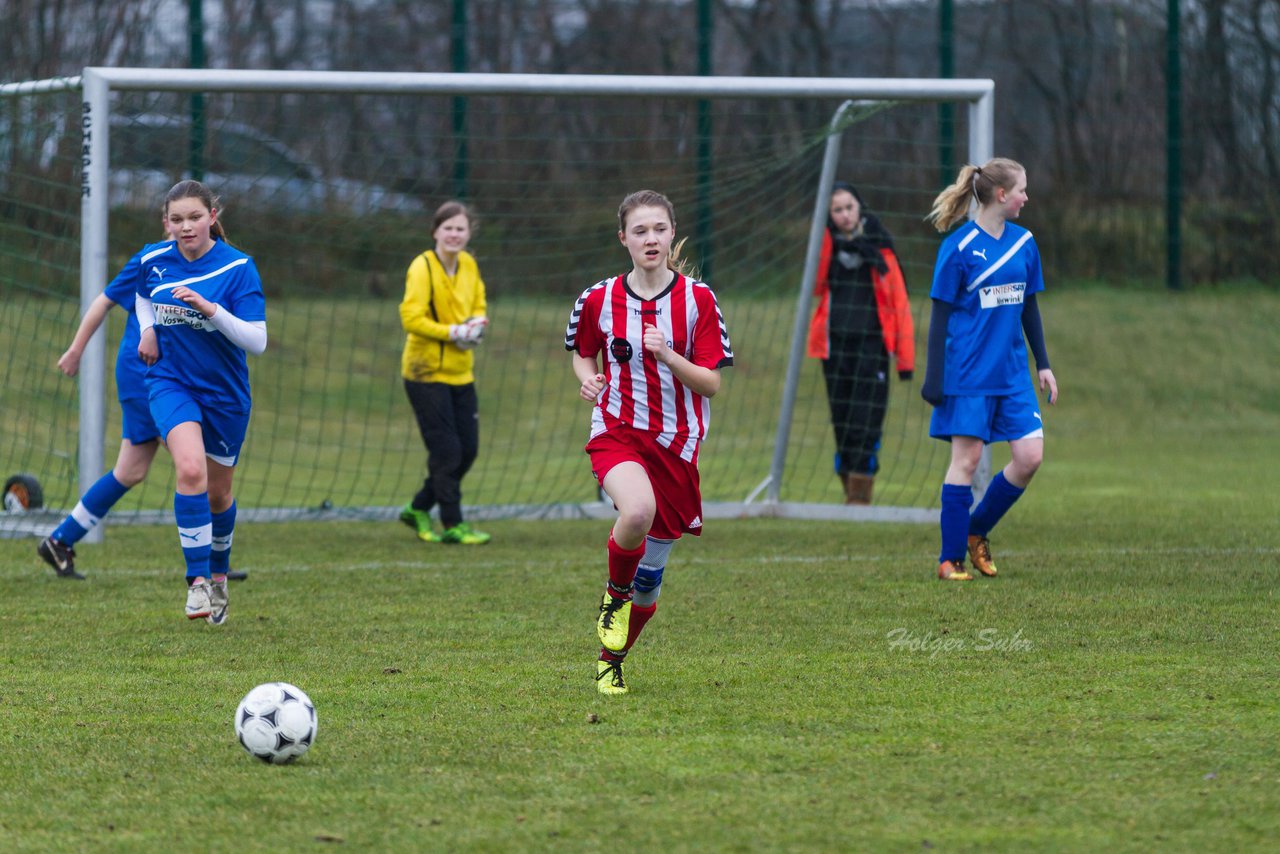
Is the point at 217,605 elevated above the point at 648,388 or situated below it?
below

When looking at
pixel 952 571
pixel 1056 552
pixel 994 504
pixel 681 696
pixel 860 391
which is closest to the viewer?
pixel 681 696

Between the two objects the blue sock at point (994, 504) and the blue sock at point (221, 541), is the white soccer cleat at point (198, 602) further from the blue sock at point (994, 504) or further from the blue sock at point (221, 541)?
the blue sock at point (994, 504)

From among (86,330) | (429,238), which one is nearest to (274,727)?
(86,330)

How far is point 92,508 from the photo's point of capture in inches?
278

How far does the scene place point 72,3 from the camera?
15.3 m

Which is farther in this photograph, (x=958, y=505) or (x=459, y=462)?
(x=459, y=462)

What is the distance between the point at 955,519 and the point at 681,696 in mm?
2573

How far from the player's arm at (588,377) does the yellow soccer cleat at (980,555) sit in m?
2.68

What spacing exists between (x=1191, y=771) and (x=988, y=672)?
1.22m

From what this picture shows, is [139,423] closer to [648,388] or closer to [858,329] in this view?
[648,388]

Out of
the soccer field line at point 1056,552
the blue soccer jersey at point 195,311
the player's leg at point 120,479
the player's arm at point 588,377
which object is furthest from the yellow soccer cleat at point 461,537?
the player's arm at point 588,377

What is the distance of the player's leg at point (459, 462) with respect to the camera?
27.8 ft

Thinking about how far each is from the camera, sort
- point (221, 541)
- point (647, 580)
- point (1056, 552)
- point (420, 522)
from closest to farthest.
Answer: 1. point (647, 580)
2. point (221, 541)
3. point (1056, 552)
4. point (420, 522)

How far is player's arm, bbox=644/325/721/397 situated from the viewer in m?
4.72
